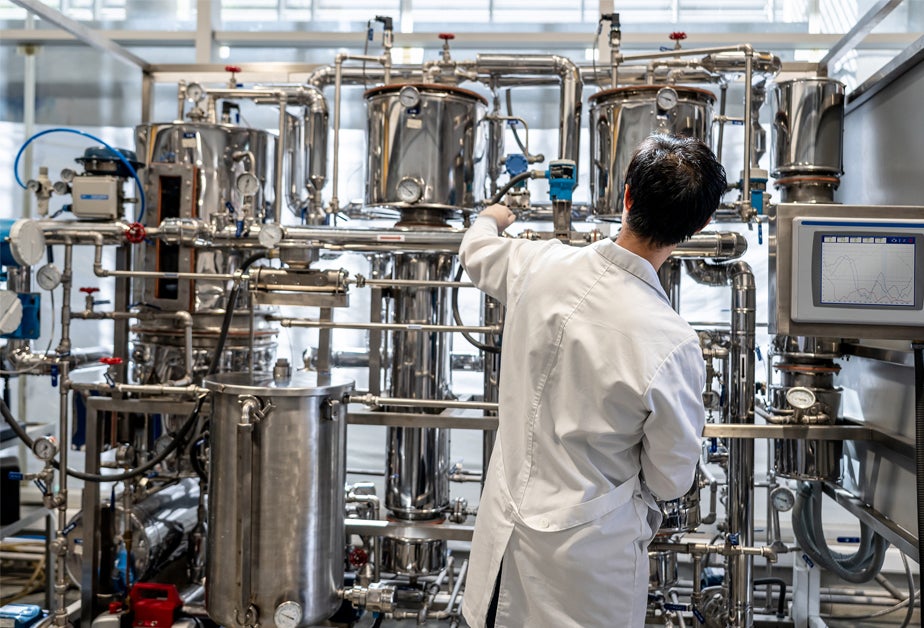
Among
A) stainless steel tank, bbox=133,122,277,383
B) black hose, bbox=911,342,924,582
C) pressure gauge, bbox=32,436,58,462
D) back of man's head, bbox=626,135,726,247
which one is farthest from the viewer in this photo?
stainless steel tank, bbox=133,122,277,383

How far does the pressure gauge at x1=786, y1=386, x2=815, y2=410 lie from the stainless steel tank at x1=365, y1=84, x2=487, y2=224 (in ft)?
3.37

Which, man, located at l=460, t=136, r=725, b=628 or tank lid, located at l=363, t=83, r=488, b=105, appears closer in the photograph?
man, located at l=460, t=136, r=725, b=628

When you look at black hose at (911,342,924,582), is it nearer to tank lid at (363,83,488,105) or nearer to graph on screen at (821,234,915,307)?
graph on screen at (821,234,915,307)

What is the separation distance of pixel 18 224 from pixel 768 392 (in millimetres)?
2196

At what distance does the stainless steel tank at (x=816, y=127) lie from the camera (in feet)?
7.71

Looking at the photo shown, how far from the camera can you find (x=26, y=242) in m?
2.19

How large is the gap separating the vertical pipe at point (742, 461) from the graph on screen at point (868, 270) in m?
0.37

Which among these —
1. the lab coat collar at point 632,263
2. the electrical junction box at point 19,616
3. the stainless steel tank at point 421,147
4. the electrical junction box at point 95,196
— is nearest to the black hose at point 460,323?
the stainless steel tank at point 421,147

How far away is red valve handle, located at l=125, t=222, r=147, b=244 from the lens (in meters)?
2.31

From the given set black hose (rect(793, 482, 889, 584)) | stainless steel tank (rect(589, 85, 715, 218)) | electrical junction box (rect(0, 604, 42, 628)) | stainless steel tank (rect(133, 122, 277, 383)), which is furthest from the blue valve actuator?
electrical junction box (rect(0, 604, 42, 628))

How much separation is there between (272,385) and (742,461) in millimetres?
1278

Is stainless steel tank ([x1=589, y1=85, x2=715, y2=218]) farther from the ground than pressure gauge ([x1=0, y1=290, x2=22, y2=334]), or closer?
farther from the ground

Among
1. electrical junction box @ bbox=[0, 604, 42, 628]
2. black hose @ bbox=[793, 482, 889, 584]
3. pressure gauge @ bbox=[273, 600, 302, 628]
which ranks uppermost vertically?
black hose @ bbox=[793, 482, 889, 584]

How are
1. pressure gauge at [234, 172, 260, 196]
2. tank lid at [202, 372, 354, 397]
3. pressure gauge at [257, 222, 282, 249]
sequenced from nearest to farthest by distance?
tank lid at [202, 372, 354, 397]
pressure gauge at [257, 222, 282, 249]
pressure gauge at [234, 172, 260, 196]
